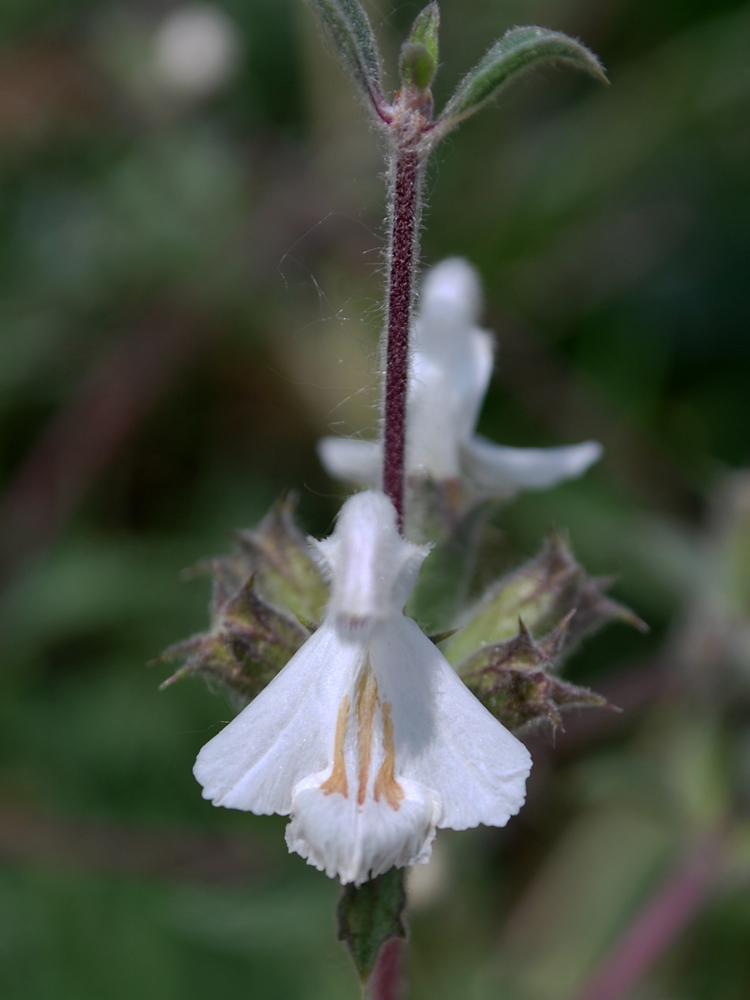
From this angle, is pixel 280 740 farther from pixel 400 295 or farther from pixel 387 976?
pixel 387 976

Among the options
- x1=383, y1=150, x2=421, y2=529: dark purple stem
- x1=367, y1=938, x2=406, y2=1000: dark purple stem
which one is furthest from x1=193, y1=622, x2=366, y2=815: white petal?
x1=367, y1=938, x2=406, y2=1000: dark purple stem

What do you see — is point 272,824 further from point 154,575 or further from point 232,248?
point 232,248

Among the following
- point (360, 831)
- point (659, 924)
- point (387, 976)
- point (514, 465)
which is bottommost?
point (659, 924)

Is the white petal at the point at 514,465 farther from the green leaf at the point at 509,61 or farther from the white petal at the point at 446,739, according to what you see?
the green leaf at the point at 509,61

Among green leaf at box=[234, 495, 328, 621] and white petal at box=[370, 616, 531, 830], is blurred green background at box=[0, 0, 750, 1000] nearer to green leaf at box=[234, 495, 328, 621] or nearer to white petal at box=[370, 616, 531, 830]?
green leaf at box=[234, 495, 328, 621]

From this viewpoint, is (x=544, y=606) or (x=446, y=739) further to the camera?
(x=544, y=606)

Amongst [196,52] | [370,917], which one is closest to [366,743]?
[370,917]
